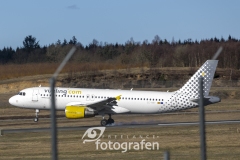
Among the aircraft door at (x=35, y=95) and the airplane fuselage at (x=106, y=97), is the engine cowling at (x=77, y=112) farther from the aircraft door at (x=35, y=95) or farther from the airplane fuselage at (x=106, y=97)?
the aircraft door at (x=35, y=95)

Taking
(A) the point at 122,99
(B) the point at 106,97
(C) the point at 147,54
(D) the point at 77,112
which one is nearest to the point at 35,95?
(D) the point at 77,112

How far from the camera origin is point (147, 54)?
316 feet

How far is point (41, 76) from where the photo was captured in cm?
8594

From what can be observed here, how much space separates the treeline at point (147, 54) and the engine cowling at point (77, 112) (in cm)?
2156

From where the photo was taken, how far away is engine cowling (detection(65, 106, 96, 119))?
38219 mm

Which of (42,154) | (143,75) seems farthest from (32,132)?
(143,75)

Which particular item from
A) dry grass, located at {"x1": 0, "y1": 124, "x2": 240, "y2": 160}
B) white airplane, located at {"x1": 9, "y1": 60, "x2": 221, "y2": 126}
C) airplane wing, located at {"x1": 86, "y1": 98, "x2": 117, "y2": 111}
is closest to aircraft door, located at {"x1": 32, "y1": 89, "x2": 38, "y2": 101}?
white airplane, located at {"x1": 9, "y1": 60, "x2": 221, "y2": 126}

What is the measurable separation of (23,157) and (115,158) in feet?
11.5

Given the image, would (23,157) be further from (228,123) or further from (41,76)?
(41,76)

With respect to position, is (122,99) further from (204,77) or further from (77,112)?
(204,77)

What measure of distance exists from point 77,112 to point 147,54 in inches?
2304

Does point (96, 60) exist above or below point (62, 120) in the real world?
above

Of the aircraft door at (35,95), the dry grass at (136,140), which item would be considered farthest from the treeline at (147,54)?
the dry grass at (136,140)

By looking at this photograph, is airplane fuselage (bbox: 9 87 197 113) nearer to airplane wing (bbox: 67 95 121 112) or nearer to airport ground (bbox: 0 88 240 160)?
airplane wing (bbox: 67 95 121 112)
